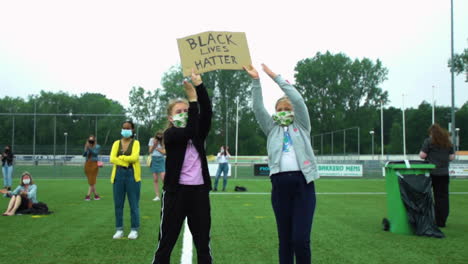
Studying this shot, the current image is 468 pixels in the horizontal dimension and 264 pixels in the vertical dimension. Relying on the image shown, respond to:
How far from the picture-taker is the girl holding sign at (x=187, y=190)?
13.2 feet

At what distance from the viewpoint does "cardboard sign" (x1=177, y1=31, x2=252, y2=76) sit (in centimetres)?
456

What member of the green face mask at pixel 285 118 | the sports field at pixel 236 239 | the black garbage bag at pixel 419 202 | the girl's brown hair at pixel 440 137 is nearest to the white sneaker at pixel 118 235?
the sports field at pixel 236 239

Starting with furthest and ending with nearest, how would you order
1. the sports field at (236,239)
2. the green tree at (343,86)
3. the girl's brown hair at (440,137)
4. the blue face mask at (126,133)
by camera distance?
the green tree at (343,86)
the girl's brown hair at (440,137)
the blue face mask at (126,133)
the sports field at (236,239)

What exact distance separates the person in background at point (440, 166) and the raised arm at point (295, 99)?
17.3ft

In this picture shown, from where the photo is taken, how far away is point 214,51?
15.0ft

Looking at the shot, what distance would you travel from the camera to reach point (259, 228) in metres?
8.34

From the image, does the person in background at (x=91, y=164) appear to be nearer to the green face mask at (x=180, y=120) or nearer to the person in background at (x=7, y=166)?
the person in background at (x=7, y=166)

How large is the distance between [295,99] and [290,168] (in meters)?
0.67

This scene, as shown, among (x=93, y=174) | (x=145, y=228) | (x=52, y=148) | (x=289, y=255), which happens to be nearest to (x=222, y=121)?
(x=52, y=148)

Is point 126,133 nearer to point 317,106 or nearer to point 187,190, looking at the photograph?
point 187,190

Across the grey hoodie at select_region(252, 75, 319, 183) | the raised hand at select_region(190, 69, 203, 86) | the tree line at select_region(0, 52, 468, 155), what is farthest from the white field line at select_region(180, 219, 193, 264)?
the tree line at select_region(0, 52, 468, 155)

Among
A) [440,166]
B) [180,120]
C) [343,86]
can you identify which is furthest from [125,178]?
[343,86]

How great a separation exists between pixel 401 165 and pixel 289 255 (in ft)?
14.3

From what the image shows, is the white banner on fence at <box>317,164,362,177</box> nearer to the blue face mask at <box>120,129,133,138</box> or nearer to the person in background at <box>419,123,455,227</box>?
the person in background at <box>419,123,455,227</box>
